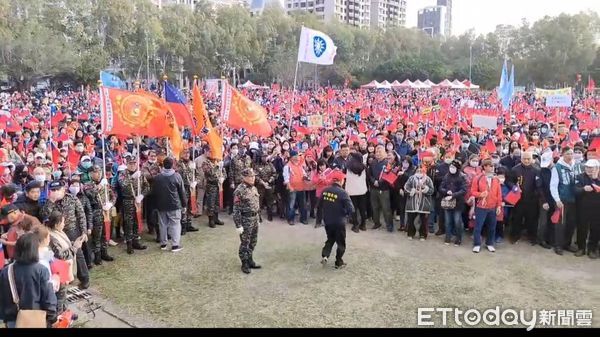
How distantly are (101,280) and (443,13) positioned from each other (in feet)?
562

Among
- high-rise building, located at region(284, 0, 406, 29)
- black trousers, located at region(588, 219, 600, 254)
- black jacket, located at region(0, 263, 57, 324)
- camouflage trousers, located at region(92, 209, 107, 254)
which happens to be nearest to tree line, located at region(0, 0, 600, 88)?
camouflage trousers, located at region(92, 209, 107, 254)

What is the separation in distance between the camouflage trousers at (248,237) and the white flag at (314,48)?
552cm

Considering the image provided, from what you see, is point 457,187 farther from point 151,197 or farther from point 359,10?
point 359,10

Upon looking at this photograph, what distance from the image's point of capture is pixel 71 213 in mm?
6680

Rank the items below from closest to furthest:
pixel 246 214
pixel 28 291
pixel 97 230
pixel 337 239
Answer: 1. pixel 28 291
2. pixel 246 214
3. pixel 337 239
4. pixel 97 230

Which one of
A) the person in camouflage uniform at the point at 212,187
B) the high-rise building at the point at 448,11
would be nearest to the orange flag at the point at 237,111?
the person in camouflage uniform at the point at 212,187

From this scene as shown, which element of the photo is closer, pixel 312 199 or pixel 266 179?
pixel 266 179

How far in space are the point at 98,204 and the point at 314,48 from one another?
6.46m

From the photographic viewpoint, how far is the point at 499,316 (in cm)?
597

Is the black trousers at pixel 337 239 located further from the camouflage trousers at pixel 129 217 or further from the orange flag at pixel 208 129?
the camouflage trousers at pixel 129 217

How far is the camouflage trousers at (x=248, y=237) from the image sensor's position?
7336 millimetres

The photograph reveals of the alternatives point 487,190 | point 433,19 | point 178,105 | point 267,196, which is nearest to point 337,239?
point 487,190

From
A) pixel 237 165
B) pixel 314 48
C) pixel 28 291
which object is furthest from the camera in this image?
pixel 314 48

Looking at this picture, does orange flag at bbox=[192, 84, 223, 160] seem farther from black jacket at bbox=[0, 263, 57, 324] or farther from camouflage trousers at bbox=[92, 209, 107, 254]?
black jacket at bbox=[0, 263, 57, 324]
